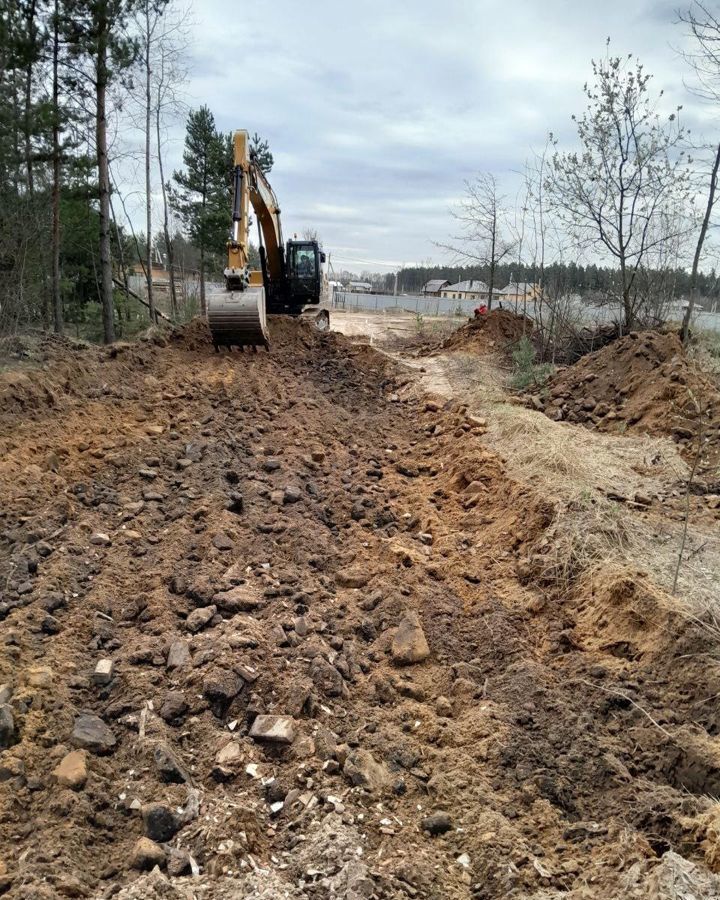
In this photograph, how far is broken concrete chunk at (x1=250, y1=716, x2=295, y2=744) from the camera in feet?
9.91

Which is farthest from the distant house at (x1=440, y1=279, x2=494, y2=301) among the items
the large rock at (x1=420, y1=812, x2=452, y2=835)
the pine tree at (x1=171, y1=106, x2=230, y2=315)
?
the large rock at (x1=420, y1=812, x2=452, y2=835)

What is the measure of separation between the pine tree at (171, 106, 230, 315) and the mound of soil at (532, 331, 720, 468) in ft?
65.2

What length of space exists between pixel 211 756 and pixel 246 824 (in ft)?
1.52

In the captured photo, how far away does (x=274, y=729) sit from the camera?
3.06 meters

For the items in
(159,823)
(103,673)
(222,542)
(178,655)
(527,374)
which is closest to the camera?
(159,823)

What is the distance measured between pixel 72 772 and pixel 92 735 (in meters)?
0.27

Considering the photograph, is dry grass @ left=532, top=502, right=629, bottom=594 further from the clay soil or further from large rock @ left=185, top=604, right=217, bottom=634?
the clay soil

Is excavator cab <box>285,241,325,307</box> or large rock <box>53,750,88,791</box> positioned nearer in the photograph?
large rock <box>53,750,88,791</box>

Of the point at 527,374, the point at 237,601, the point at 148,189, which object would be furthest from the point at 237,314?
the point at 148,189

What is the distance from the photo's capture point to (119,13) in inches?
585

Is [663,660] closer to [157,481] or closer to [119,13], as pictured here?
[157,481]

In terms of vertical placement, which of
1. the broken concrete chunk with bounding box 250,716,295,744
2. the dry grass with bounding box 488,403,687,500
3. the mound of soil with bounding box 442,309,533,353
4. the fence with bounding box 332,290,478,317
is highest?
the fence with bounding box 332,290,478,317

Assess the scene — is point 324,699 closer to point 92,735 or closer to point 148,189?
point 92,735

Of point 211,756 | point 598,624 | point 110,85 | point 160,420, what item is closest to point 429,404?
point 160,420
